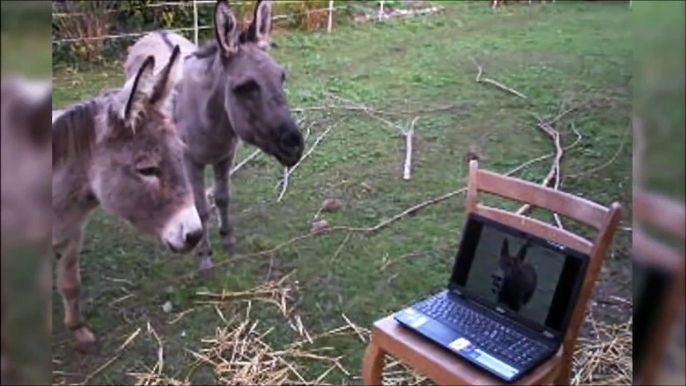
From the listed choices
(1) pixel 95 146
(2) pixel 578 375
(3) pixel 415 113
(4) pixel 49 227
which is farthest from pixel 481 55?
(4) pixel 49 227

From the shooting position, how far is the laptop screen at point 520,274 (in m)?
1.45

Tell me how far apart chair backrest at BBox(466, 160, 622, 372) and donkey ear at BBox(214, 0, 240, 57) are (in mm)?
526

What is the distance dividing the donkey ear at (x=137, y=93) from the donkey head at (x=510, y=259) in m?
0.72

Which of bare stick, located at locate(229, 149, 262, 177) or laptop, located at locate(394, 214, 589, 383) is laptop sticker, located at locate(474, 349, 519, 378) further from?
bare stick, located at locate(229, 149, 262, 177)

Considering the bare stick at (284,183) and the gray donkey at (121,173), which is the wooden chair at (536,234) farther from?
the gray donkey at (121,173)

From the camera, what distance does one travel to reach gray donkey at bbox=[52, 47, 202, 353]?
1452 mm

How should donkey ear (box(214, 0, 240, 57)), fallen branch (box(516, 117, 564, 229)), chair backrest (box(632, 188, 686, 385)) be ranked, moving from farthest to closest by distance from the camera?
fallen branch (box(516, 117, 564, 229))
donkey ear (box(214, 0, 240, 57))
chair backrest (box(632, 188, 686, 385))

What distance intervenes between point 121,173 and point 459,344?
0.70 meters

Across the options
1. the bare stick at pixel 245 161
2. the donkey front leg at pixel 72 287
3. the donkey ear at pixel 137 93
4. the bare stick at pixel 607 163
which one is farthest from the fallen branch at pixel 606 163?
the donkey front leg at pixel 72 287

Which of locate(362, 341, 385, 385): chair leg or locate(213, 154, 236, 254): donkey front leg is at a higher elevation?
locate(213, 154, 236, 254): donkey front leg

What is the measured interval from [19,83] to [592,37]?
1.07 metres

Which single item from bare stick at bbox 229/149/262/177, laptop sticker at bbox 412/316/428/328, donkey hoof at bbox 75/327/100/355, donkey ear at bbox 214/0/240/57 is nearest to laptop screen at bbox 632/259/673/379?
laptop sticker at bbox 412/316/428/328

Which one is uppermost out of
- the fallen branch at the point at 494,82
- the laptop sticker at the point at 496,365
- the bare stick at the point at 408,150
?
the fallen branch at the point at 494,82

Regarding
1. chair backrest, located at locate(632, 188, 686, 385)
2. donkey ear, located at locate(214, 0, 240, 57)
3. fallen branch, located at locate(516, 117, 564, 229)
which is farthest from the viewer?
fallen branch, located at locate(516, 117, 564, 229)
